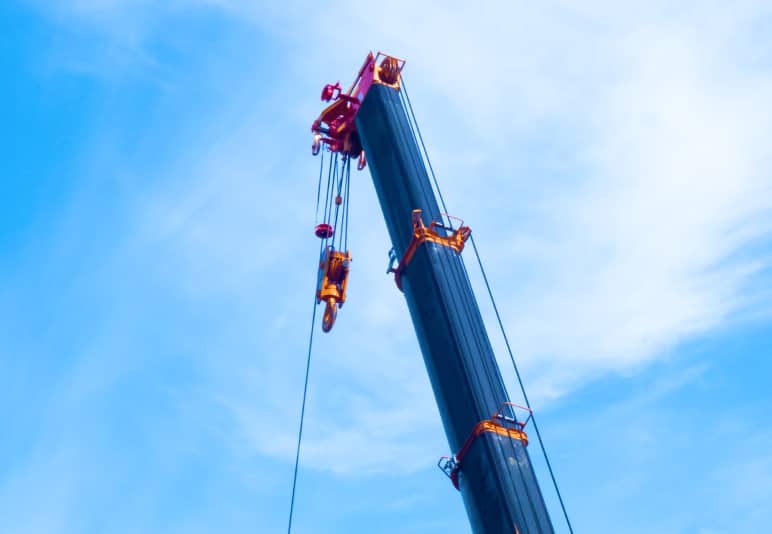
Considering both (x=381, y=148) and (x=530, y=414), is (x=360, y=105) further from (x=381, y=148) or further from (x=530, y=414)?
(x=530, y=414)

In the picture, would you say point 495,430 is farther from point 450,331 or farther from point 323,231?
point 323,231

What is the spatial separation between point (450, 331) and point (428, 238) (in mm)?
2362

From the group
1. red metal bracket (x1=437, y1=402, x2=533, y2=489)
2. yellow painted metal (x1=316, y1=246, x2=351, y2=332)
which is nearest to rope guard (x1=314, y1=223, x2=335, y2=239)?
yellow painted metal (x1=316, y1=246, x2=351, y2=332)

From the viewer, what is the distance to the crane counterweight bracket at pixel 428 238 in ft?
60.8

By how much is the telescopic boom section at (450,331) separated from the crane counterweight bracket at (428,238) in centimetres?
3

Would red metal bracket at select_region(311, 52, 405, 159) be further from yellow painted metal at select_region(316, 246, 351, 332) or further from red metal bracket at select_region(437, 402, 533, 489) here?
red metal bracket at select_region(437, 402, 533, 489)

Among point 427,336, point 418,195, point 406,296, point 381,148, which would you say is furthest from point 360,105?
point 427,336

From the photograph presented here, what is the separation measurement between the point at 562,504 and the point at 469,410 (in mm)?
2699

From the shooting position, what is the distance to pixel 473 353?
1697 cm

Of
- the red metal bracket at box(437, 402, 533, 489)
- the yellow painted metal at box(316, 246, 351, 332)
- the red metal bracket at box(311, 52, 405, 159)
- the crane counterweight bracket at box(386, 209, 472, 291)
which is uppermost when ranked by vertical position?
the red metal bracket at box(311, 52, 405, 159)

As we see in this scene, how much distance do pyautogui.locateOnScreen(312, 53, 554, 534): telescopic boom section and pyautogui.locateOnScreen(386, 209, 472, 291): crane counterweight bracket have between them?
26mm

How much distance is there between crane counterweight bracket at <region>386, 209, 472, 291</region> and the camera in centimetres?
1853

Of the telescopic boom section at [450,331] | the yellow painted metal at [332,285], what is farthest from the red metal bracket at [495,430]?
the yellow painted metal at [332,285]

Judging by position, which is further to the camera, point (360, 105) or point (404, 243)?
point (360, 105)
